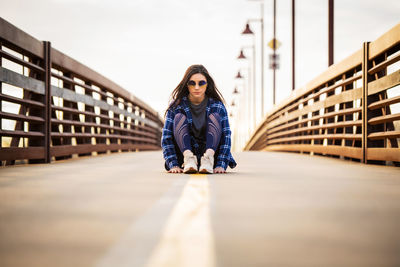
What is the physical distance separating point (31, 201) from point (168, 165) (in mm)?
2662

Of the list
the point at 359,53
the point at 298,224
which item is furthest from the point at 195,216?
the point at 359,53

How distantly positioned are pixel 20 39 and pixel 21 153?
1415 mm

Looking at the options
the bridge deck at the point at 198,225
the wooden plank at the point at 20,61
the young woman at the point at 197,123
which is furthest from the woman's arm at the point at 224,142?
the wooden plank at the point at 20,61

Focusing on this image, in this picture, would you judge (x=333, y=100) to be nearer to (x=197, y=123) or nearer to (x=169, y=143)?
(x=197, y=123)

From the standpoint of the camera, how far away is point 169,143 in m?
5.47

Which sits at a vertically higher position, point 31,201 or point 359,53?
point 359,53

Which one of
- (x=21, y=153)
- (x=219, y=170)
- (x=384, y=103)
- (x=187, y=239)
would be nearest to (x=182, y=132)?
(x=219, y=170)

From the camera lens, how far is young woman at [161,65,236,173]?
537cm

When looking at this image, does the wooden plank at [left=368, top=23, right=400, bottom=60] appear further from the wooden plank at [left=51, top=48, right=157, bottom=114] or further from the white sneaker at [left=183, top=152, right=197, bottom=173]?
the wooden plank at [left=51, top=48, right=157, bottom=114]

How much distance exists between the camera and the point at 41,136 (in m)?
6.86

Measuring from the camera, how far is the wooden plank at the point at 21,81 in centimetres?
566

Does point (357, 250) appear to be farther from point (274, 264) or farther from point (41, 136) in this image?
point (41, 136)

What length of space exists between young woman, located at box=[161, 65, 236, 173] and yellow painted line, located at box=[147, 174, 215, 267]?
2.33 meters

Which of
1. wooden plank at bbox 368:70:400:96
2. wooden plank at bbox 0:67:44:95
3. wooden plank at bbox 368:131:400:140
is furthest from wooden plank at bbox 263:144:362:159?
wooden plank at bbox 0:67:44:95
